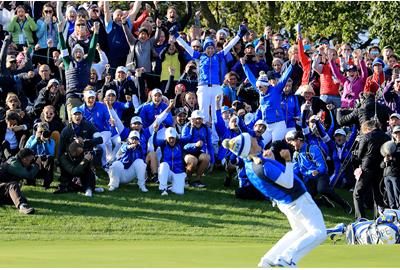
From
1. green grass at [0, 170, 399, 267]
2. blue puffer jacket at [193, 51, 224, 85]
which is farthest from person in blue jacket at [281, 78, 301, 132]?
green grass at [0, 170, 399, 267]

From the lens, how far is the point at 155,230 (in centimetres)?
1712

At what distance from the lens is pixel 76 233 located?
16.7 m

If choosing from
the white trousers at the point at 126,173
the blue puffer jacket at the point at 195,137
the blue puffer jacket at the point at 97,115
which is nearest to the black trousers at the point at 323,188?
the blue puffer jacket at the point at 195,137

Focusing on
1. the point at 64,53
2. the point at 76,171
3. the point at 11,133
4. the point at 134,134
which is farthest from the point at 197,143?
the point at 11,133

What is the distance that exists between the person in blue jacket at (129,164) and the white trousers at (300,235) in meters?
7.72

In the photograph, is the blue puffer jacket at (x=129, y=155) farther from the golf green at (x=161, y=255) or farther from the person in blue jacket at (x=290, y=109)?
the golf green at (x=161, y=255)

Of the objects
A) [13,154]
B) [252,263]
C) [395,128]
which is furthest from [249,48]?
[252,263]

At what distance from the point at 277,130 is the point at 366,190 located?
2437 millimetres

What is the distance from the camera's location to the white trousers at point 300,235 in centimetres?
1127

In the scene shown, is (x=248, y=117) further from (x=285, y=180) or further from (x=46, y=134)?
(x=285, y=180)

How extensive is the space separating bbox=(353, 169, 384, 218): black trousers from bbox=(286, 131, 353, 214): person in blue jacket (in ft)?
2.16

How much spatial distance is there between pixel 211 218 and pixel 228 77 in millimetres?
4234

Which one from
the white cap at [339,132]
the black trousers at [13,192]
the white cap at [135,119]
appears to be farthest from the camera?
the white cap at [339,132]

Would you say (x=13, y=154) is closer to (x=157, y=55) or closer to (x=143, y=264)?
(x=157, y=55)
